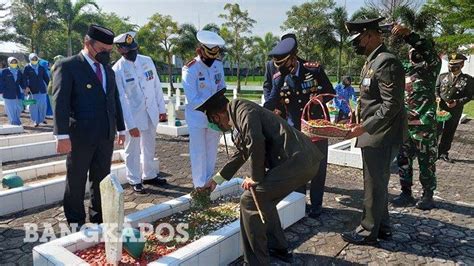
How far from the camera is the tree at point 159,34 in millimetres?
29656

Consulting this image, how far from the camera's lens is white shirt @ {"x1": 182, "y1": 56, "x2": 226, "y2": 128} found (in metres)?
4.84

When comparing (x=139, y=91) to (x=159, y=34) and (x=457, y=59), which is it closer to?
(x=457, y=59)

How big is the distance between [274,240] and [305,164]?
1007 millimetres

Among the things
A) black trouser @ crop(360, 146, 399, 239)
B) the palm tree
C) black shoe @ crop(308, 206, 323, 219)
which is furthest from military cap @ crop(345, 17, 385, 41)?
the palm tree

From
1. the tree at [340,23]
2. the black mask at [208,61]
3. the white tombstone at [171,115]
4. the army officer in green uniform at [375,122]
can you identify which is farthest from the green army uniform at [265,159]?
the tree at [340,23]

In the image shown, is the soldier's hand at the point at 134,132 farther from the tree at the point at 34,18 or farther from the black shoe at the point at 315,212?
the tree at the point at 34,18

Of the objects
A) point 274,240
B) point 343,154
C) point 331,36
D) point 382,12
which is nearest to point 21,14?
point 331,36

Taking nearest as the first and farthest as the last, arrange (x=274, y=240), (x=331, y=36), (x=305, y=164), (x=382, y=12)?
(x=305, y=164)
(x=274, y=240)
(x=382, y=12)
(x=331, y=36)

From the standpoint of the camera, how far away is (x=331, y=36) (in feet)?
83.6

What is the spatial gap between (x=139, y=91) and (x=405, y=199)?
3.87 m

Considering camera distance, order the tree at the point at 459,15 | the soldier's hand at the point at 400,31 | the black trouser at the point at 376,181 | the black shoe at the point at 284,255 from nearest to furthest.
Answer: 1. the black shoe at the point at 284,255
2. the black trouser at the point at 376,181
3. the soldier's hand at the point at 400,31
4. the tree at the point at 459,15

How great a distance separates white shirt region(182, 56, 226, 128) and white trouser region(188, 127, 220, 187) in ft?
0.46

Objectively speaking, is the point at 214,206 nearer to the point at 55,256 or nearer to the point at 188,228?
A: the point at 188,228

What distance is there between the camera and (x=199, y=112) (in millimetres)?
4855
